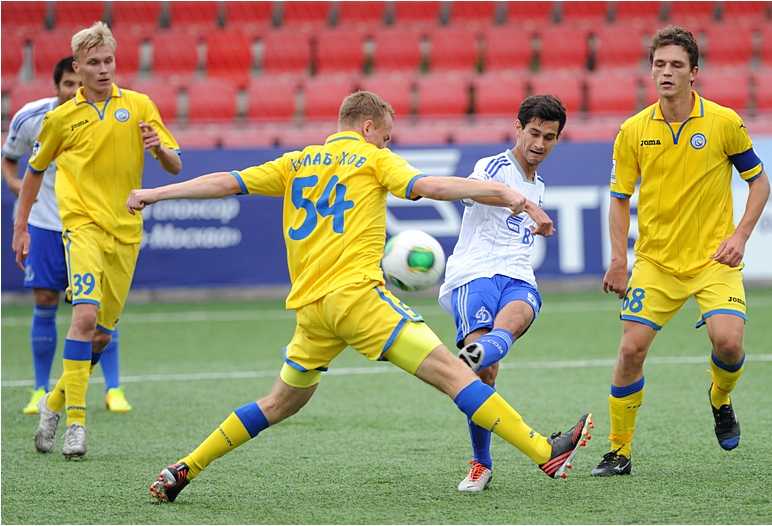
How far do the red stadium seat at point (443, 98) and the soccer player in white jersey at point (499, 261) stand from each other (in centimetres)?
1037

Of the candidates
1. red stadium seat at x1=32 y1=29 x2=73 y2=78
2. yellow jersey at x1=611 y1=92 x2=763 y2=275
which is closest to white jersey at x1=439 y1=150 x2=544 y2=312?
yellow jersey at x1=611 y1=92 x2=763 y2=275

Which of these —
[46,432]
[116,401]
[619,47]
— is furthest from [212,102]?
[46,432]

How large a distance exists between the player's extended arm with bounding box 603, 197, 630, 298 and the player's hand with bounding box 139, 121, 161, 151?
258 centimetres

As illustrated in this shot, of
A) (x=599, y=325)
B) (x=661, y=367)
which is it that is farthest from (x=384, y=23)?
(x=661, y=367)

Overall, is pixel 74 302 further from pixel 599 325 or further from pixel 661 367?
pixel 599 325

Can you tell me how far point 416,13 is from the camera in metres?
18.9

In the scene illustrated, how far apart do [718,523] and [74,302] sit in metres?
3.74

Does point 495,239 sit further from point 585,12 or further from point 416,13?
point 585,12

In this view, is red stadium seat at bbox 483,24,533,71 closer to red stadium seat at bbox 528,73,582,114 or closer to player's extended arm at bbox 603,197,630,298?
red stadium seat at bbox 528,73,582,114

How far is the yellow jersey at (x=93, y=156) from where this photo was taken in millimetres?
6844

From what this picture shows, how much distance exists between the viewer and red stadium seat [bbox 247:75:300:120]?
1661 centimetres

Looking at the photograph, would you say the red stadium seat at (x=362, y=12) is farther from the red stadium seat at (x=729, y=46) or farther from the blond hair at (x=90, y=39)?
the blond hair at (x=90, y=39)

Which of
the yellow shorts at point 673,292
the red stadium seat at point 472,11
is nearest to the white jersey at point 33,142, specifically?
the yellow shorts at point 673,292

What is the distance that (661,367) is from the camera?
961cm
